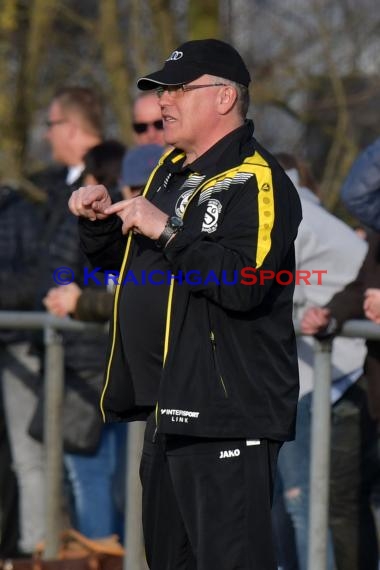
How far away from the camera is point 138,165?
5.75 m

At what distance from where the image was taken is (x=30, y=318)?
5.83m

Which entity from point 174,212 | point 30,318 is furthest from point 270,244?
point 30,318

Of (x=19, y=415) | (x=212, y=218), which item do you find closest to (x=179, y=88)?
(x=212, y=218)

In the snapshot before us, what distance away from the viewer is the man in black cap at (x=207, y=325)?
145 inches

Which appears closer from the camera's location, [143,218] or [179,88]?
[143,218]

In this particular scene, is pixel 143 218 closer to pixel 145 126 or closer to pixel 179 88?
pixel 179 88

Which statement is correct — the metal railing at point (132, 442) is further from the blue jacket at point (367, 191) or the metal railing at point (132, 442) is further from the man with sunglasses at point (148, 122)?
the man with sunglasses at point (148, 122)

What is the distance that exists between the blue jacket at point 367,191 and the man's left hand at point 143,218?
144 centimetres

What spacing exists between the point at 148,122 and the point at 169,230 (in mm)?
3099

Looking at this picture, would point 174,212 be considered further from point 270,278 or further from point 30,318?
point 30,318

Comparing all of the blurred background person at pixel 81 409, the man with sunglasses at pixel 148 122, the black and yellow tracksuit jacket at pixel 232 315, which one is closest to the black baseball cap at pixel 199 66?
the black and yellow tracksuit jacket at pixel 232 315

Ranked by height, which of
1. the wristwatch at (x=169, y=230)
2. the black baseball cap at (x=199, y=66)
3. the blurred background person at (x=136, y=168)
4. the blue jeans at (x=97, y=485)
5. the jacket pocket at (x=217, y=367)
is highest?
the blurred background person at (x=136, y=168)

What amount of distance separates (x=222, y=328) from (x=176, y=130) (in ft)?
2.01

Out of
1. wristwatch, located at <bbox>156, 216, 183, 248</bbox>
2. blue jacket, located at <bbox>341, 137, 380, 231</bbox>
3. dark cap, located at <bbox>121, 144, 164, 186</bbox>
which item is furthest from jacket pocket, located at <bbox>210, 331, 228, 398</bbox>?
dark cap, located at <bbox>121, 144, 164, 186</bbox>
